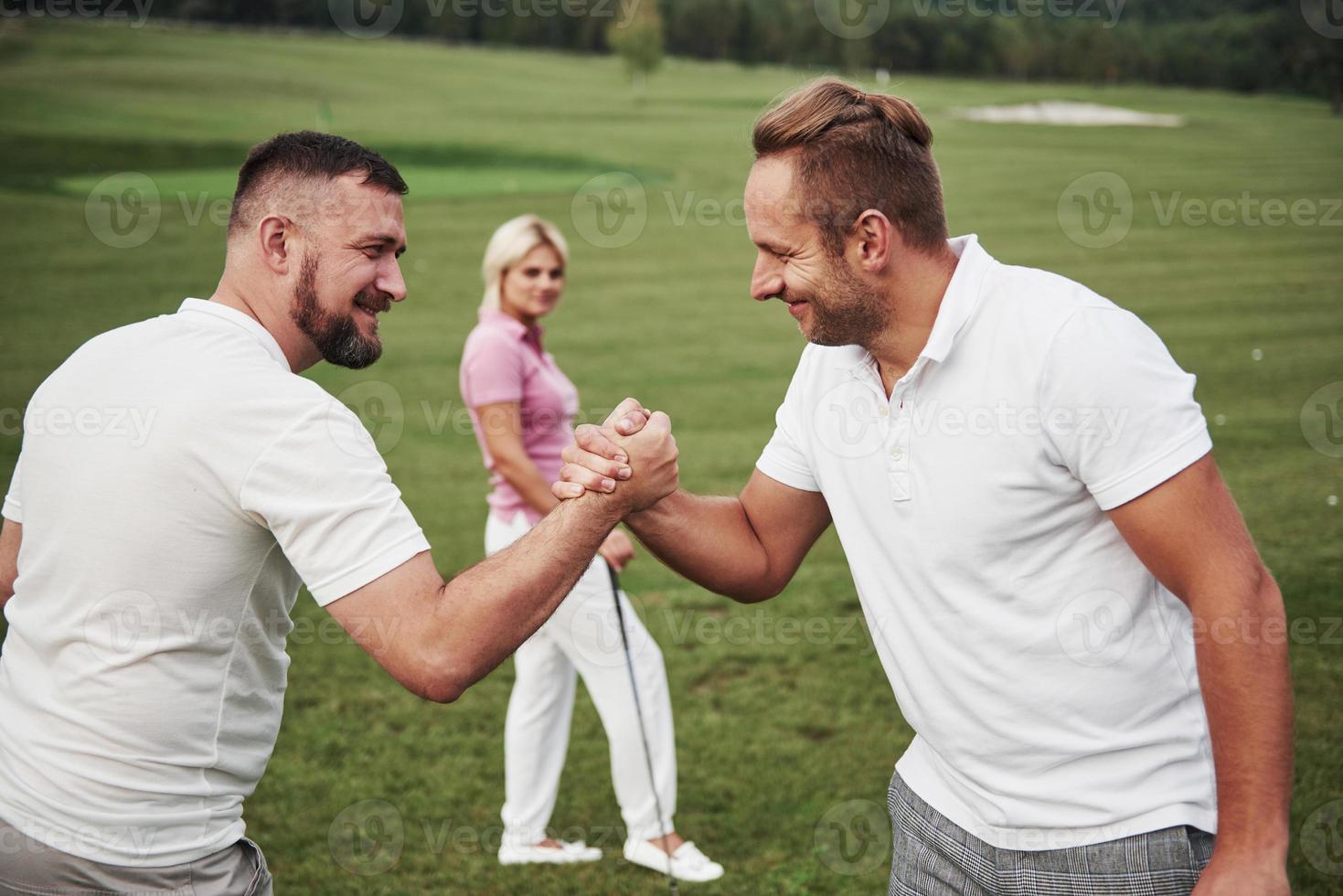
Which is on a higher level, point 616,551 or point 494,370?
point 494,370

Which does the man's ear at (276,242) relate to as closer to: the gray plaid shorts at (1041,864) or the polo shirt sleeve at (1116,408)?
the polo shirt sleeve at (1116,408)

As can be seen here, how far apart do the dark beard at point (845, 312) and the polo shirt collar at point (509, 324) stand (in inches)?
113

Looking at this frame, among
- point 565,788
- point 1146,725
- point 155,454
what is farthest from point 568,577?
point 565,788

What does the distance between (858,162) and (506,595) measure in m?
1.23

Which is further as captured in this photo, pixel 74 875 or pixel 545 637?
pixel 545 637

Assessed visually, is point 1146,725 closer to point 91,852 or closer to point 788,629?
point 91,852

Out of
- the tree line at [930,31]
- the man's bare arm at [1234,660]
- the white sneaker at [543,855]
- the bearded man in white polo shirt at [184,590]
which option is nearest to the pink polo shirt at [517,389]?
the white sneaker at [543,855]

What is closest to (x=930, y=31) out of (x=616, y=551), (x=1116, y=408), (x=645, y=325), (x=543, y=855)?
(x=645, y=325)

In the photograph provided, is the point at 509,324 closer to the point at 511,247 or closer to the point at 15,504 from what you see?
the point at 511,247

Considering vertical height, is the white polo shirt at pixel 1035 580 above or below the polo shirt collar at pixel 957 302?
below

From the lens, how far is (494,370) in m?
5.45

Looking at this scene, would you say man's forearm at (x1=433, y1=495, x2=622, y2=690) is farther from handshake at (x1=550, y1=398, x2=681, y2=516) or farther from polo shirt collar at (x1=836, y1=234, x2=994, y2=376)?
polo shirt collar at (x1=836, y1=234, x2=994, y2=376)

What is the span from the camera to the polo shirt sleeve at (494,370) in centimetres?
544

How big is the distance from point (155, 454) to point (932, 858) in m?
1.91
